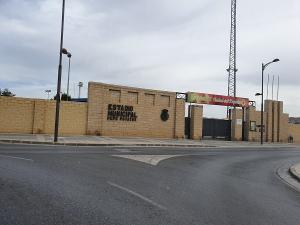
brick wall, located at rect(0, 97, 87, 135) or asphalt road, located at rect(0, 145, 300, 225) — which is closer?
asphalt road, located at rect(0, 145, 300, 225)

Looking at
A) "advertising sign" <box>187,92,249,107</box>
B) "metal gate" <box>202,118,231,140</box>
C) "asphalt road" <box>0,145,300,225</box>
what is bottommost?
Result: "asphalt road" <box>0,145,300,225</box>

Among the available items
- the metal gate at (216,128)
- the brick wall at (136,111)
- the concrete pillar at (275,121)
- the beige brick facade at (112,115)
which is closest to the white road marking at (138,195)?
the beige brick facade at (112,115)

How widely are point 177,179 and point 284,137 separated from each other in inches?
1779

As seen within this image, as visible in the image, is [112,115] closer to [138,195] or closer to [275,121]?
[275,121]

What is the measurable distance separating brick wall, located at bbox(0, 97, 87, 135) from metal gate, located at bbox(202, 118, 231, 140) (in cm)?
1578

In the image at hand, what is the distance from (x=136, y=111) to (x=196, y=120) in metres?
7.93

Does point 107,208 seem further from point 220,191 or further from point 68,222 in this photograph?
point 220,191

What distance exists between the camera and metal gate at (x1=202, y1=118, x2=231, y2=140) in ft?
154

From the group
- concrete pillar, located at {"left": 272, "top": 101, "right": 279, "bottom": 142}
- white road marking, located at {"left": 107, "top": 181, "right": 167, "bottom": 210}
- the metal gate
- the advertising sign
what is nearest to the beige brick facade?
the metal gate

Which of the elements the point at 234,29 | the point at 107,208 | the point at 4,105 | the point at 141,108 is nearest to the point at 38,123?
the point at 4,105

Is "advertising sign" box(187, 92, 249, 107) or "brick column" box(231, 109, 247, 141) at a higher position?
"advertising sign" box(187, 92, 249, 107)

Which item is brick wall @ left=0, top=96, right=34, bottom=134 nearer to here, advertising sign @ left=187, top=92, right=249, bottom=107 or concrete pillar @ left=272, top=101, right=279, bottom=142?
advertising sign @ left=187, top=92, right=249, bottom=107

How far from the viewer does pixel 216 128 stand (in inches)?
1889

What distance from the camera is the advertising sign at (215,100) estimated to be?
146 ft
